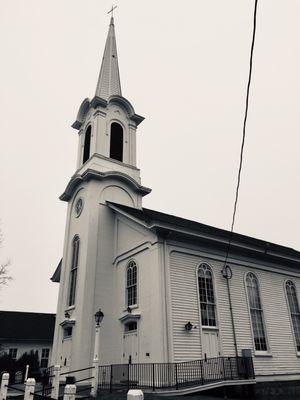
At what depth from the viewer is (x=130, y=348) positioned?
710 inches

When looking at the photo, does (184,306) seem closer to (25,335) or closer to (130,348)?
(130,348)

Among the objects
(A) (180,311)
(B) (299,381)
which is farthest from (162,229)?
(B) (299,381)

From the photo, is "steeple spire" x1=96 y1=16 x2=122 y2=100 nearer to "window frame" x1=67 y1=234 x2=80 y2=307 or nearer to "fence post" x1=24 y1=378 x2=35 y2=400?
"window frame" x1=67 y1=234 x2=80 y2=307

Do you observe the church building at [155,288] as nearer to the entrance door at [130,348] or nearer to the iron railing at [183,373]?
the entrance door at [130,348]

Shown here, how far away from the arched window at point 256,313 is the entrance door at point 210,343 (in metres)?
3.20

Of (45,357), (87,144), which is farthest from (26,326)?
(87,144)

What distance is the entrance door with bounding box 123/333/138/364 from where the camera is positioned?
17.6 meters

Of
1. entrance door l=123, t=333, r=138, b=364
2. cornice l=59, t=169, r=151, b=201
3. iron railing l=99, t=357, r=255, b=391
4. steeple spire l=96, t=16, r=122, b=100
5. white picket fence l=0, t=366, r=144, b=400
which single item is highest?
steeple spire l=96, t=16, r=122, b=100

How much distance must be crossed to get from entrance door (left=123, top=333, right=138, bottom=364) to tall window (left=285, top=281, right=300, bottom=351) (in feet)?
34.8

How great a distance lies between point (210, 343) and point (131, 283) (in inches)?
197

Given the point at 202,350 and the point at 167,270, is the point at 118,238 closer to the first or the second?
the point at 167,270

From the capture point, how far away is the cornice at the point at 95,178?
77.5ft

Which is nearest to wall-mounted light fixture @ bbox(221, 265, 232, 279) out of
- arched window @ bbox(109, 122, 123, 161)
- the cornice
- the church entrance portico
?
the church entrance portico

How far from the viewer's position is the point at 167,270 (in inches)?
695
